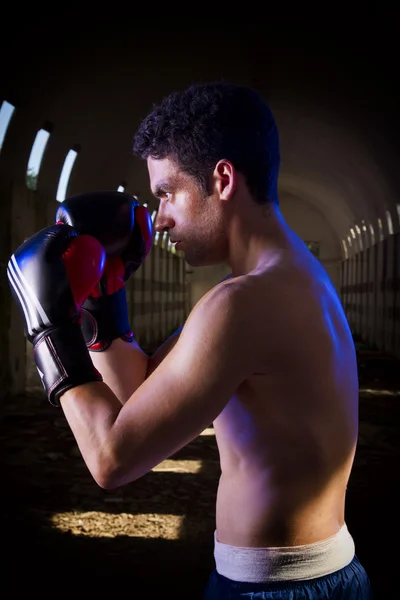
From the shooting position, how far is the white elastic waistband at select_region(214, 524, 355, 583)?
1.75 metres

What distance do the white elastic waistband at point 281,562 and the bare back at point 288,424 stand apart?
21mm

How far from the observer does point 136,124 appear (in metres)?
14.3

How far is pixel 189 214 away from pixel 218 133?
0.23m

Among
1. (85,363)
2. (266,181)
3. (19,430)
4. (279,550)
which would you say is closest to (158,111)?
(266,181)

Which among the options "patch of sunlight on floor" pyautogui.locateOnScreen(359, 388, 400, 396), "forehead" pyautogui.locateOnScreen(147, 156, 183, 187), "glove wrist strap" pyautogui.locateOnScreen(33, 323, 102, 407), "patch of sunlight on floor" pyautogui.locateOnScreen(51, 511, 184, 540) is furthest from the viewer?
"patch of sunlight on floor" pyautogui.locateOnScreen(359, 388, 400, 396)

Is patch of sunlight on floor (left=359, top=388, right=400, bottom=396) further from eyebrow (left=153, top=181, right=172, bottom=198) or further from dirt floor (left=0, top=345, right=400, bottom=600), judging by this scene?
eyebrow (left=153, top=181, right=172, bottom=198)

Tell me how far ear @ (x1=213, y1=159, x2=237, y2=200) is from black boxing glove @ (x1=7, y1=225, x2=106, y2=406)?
1.51ft

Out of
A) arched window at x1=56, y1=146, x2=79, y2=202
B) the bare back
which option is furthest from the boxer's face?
arched window at x1=56, y1=146, x2=79, y2=202

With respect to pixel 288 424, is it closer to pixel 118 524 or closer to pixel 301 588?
pixel 301 588

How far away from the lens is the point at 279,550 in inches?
69.2

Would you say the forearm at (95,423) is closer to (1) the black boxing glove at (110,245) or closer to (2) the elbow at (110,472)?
(2) the elbow at (110,472)

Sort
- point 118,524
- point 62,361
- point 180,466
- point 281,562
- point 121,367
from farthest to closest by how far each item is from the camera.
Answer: point 180,466
point 118,524
point 121,367
point 62,361
point 281,562

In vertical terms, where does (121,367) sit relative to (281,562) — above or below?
above

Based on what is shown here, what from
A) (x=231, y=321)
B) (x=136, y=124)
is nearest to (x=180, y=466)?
(x=231, y=321)
